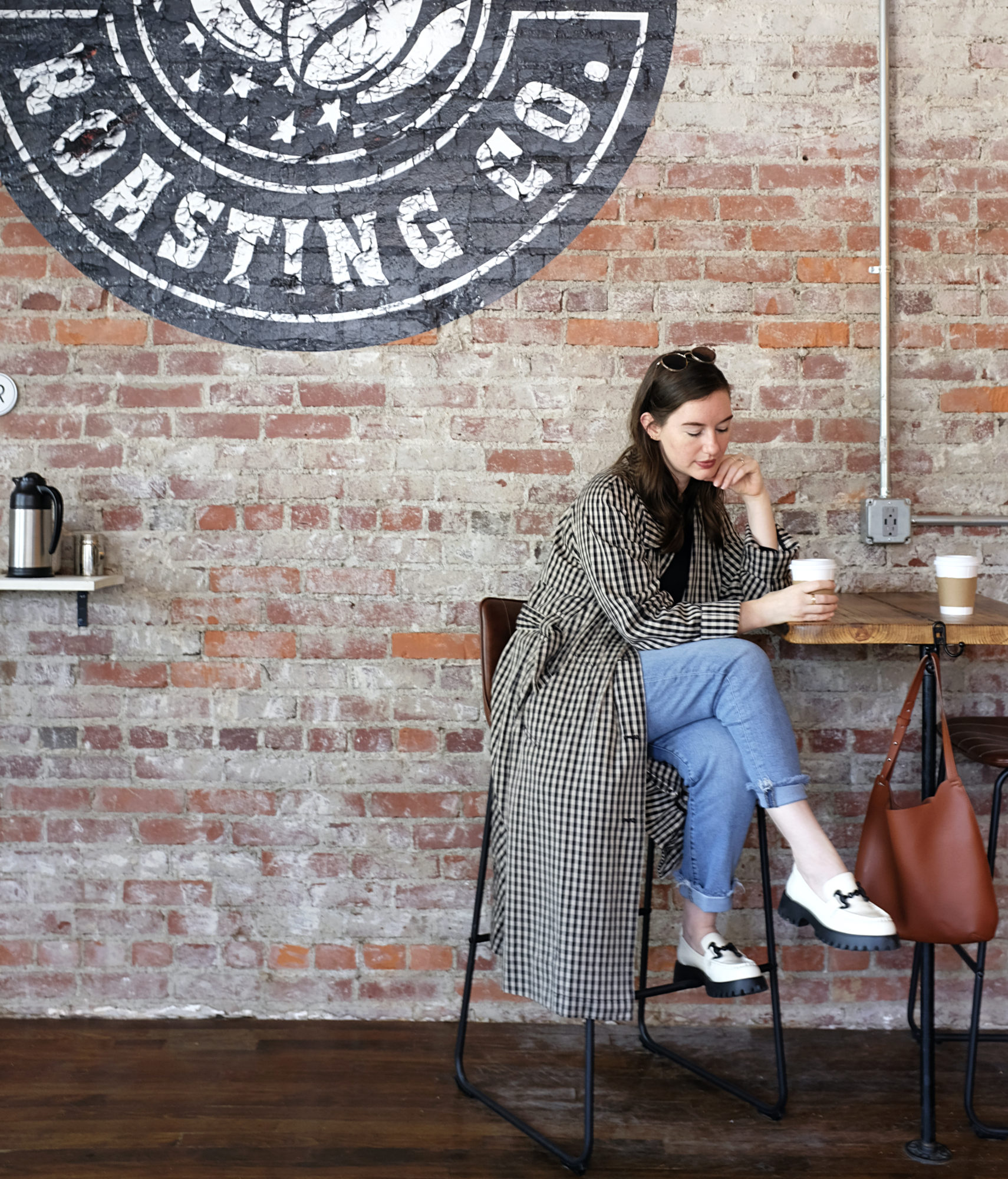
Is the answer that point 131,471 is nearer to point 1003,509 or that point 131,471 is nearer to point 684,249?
point 684,249

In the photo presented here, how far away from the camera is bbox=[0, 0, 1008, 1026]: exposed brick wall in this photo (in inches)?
97.1

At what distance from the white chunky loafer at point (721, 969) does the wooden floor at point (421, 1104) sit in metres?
0.27

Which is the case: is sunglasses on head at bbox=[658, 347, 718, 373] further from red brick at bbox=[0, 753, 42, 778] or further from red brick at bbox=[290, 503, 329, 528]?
red brick at bbox=[0, 753, 42, 778]

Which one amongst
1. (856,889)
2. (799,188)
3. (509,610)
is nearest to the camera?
(856,889)

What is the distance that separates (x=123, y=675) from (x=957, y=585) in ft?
6.13

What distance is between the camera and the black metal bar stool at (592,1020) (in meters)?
2.05

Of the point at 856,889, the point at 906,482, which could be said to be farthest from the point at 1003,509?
the point at 856,889

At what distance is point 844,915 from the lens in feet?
6.09

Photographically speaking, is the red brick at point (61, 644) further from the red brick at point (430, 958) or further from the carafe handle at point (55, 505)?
the red brick at point (430, 958)

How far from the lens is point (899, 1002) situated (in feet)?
8.27

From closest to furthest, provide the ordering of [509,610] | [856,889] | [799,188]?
[856,889]
[509,610]
[799,188]

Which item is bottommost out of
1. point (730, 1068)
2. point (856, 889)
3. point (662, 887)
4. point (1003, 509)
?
point (730, 1068)

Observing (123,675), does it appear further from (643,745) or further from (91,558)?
(643,745)

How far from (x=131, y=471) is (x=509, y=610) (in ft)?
3.28
